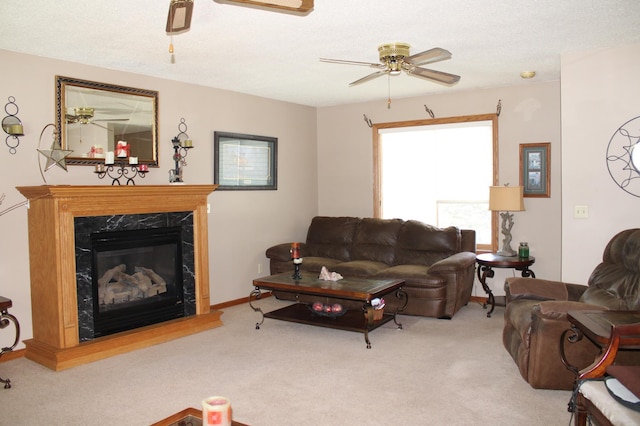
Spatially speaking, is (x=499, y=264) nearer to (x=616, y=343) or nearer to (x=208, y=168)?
(x=616, y=343)

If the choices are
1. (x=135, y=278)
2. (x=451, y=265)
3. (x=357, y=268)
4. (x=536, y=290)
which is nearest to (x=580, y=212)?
(x=536, y=290)

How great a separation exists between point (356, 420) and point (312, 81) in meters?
3.62

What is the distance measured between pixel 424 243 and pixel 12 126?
13.9 ft

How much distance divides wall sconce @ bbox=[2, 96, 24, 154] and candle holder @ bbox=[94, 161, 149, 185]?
661 millimetres

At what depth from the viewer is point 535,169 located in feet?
18.7

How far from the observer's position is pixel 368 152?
690 cm

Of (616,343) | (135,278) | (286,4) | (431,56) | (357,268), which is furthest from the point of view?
(357,268)

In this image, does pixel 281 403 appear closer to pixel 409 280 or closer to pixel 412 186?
pixel 409 280

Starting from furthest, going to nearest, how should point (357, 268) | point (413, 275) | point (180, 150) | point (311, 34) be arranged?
point (357, 268)
point (180, 150)
point (413, 275)
point (311, 34)

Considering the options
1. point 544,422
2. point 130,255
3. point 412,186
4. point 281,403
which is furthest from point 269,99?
point 544,422

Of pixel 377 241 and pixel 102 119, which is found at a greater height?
pixel 102 119

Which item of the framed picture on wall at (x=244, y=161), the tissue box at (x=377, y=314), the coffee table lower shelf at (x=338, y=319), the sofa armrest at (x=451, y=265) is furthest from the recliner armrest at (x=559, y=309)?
the framed picture on wall at (x=244, y=161)

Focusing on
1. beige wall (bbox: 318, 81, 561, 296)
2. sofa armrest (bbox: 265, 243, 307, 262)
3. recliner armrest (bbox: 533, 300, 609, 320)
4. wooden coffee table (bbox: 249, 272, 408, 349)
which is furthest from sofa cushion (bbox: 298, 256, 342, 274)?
recliner armrest (bbox: 533, 300, 609, 320)

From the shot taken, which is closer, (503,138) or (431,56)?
(431,56)
